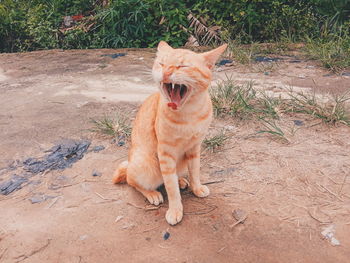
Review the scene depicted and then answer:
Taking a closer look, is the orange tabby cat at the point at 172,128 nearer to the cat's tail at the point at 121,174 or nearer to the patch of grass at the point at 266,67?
the cat's tail at the point at 121,174

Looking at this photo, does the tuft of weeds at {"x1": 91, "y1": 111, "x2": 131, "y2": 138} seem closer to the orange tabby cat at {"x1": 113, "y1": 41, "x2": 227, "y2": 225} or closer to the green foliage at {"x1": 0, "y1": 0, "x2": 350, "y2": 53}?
the orange tabby cat at {"x1": 113, "y1": 41, "x2": 227, "y2": 225}

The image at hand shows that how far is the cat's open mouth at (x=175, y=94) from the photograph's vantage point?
204 centimetres

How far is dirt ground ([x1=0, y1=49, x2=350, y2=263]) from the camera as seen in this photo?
220 cm

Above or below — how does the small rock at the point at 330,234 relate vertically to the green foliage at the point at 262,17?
below

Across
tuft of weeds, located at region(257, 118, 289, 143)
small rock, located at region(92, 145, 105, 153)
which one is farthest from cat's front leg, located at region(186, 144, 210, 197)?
small rock, located at region(92, 145, 105, 153)

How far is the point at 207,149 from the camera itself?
3.24 m

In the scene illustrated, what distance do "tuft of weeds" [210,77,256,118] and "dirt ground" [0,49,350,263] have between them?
14cm

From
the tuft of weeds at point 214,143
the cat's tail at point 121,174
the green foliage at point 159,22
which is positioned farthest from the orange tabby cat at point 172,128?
the green foliage at point 159,22

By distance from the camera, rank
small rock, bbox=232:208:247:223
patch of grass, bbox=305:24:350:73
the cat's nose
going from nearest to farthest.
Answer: the cat's nose
small rock, bbox=232:208:247:223
patch of grass, bbox=305:24:350:73

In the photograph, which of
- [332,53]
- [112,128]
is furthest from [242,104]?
[332,53]

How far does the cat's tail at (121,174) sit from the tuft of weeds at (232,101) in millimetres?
1446

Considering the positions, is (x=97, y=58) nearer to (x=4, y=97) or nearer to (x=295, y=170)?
(x=4, y=97)

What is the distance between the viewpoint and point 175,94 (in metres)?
2.07

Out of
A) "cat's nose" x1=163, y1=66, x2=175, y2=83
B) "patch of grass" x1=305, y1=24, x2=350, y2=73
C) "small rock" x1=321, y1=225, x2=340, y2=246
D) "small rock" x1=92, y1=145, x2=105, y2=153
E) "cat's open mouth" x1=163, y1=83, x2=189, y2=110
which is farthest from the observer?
"patch of grass" x1=305, y1=24, x2=350, y2=73
